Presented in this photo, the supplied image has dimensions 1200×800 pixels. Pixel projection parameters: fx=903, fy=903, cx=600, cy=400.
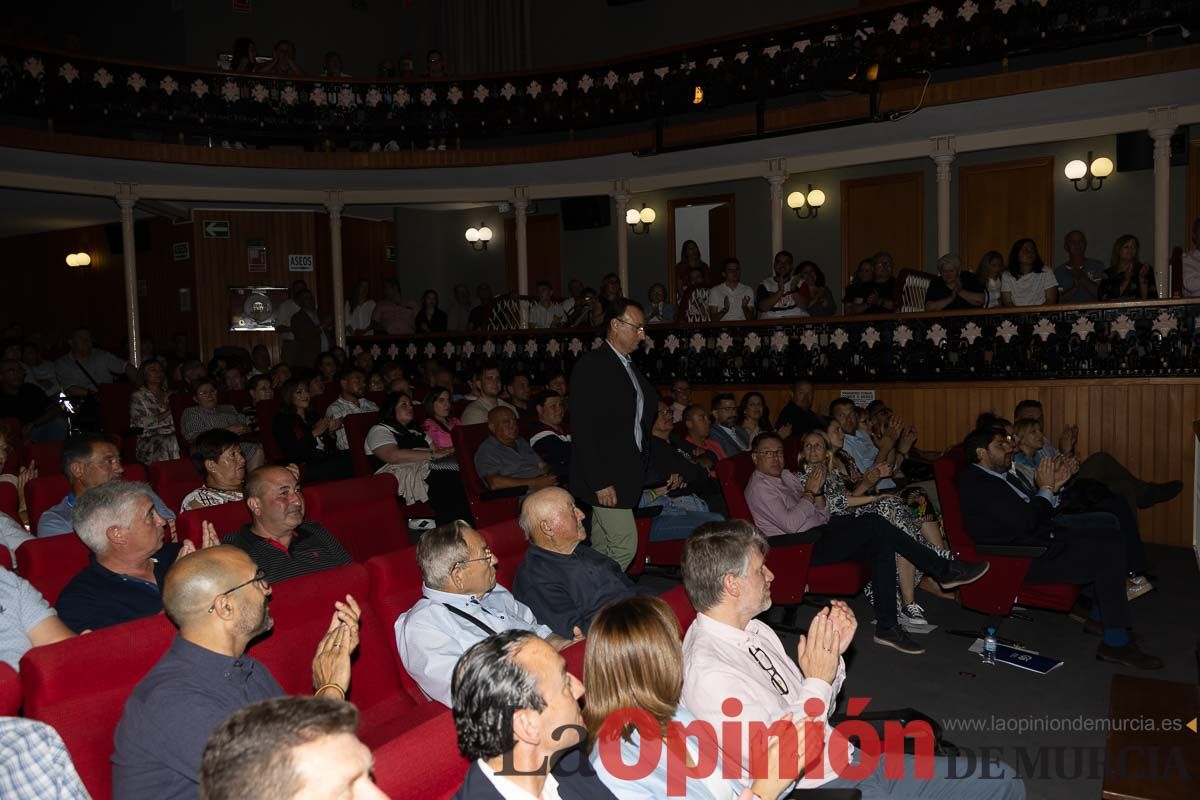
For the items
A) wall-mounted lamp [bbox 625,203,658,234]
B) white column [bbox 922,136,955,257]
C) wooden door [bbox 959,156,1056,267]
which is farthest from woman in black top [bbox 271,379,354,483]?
wooden door [bbox 959,156,1056,267]

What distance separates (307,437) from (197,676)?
4910mm

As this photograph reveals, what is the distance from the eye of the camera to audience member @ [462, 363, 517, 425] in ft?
23.7

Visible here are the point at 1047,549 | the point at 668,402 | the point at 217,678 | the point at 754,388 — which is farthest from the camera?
the point at 754,388

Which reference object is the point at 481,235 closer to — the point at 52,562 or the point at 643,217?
the point at 643,217

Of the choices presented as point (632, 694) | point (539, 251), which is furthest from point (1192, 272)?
point (539, 251)

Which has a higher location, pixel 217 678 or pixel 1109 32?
pixel 1109 32

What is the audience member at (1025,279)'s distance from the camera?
28.3 feet

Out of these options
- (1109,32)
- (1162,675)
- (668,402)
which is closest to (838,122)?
(1109,32)

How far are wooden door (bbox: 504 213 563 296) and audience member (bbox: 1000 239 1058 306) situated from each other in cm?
749

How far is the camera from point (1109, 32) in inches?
334

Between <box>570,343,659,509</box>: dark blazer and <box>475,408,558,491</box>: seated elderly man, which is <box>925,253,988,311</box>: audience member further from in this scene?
<box>570,343,659,509</box>: dark blazer

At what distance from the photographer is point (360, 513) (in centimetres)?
449

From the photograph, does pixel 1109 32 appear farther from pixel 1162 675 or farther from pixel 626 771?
pixel 626 771

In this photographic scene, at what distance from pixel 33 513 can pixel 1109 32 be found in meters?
9.49
